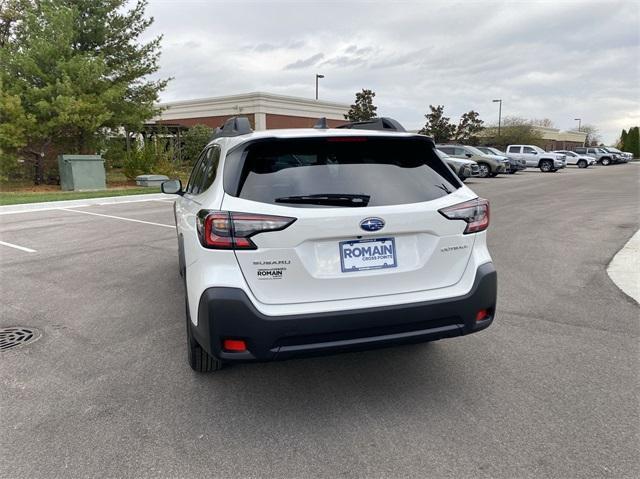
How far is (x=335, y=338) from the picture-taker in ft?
9.09

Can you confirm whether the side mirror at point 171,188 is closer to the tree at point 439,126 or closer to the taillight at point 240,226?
the taillight at point 240,226

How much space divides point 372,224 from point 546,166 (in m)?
36.4

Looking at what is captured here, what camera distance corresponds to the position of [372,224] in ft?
9.16

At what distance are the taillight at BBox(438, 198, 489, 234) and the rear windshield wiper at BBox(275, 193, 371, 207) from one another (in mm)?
520

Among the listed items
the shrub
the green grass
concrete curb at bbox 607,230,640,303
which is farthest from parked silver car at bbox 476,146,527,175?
concrete curb at bbox 607,230,640,303

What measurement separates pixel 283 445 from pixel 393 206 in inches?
59.0

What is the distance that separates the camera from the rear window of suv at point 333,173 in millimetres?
2840

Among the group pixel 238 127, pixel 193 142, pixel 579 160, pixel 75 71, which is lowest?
pixel 579 160

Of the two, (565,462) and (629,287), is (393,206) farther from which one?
(629,287)

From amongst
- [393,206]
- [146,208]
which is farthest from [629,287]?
[146,208]

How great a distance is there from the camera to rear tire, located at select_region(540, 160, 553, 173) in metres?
34.8

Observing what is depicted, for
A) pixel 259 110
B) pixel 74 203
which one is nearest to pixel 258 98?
pixel 259 110

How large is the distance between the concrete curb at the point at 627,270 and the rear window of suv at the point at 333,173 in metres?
3.57

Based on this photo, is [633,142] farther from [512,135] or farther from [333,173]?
[333,173]
